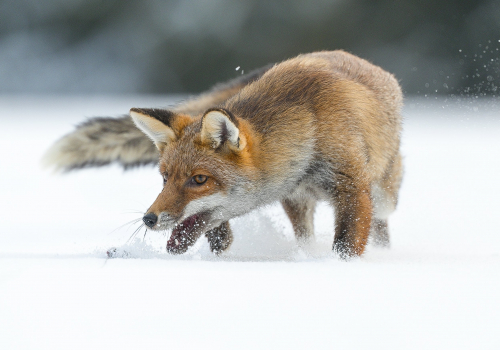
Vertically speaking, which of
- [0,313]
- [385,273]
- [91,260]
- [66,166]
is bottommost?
[0,313]

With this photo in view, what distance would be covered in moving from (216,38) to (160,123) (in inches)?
689

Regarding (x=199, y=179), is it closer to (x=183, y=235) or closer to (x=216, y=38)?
(x=183, y=235)

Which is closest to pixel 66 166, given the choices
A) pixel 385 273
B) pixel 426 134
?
pixel 385 273

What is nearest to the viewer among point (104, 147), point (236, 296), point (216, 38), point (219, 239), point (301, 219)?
point (236, 296)

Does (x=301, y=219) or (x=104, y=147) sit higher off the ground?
(x=104, y=147)

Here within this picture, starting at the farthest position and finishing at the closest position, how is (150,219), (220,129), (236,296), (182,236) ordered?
(182,236) < (220,129) < (150,219) < (236,296)

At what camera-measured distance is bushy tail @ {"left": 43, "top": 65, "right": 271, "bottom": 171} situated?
5109 mm

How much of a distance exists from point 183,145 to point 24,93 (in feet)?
56.2

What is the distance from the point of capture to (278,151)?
360 cm

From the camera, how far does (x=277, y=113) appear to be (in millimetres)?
3680

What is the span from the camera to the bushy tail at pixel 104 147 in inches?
201

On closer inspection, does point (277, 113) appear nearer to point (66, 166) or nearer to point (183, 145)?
point (183, 145)

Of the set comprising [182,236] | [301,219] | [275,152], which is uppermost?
[275,152]

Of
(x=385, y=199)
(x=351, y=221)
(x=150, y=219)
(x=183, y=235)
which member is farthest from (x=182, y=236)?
(x=385, y=199)
